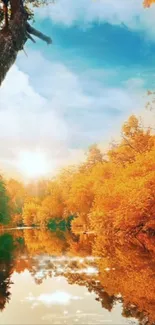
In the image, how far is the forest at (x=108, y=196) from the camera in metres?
33.0

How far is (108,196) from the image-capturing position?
3609 cm

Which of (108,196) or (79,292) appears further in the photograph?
(108,196)

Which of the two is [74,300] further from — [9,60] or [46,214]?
[46,214]

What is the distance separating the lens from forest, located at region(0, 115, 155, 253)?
108ft

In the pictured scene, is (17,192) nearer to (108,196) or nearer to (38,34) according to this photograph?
(108,196)

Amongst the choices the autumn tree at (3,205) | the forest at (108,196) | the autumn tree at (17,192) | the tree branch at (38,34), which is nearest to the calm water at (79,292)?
the tree branch at (38,34)

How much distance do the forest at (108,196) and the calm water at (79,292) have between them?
11.4 metres

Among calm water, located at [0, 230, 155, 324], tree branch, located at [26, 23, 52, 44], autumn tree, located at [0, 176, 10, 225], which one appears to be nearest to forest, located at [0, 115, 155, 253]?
autumn tree, located at [0, 176, 10, 225]

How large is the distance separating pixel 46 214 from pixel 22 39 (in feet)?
248

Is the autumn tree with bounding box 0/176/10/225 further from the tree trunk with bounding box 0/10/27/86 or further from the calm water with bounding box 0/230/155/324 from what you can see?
the tree trunk with bounding box 0/10/27/86

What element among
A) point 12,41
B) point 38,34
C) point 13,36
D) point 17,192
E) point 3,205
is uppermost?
point 17,192

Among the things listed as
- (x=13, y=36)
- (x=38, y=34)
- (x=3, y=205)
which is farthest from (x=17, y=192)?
(x=13, y=36)

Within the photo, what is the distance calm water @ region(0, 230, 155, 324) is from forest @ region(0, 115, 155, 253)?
37.3 ft

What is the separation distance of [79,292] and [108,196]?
904 inches
